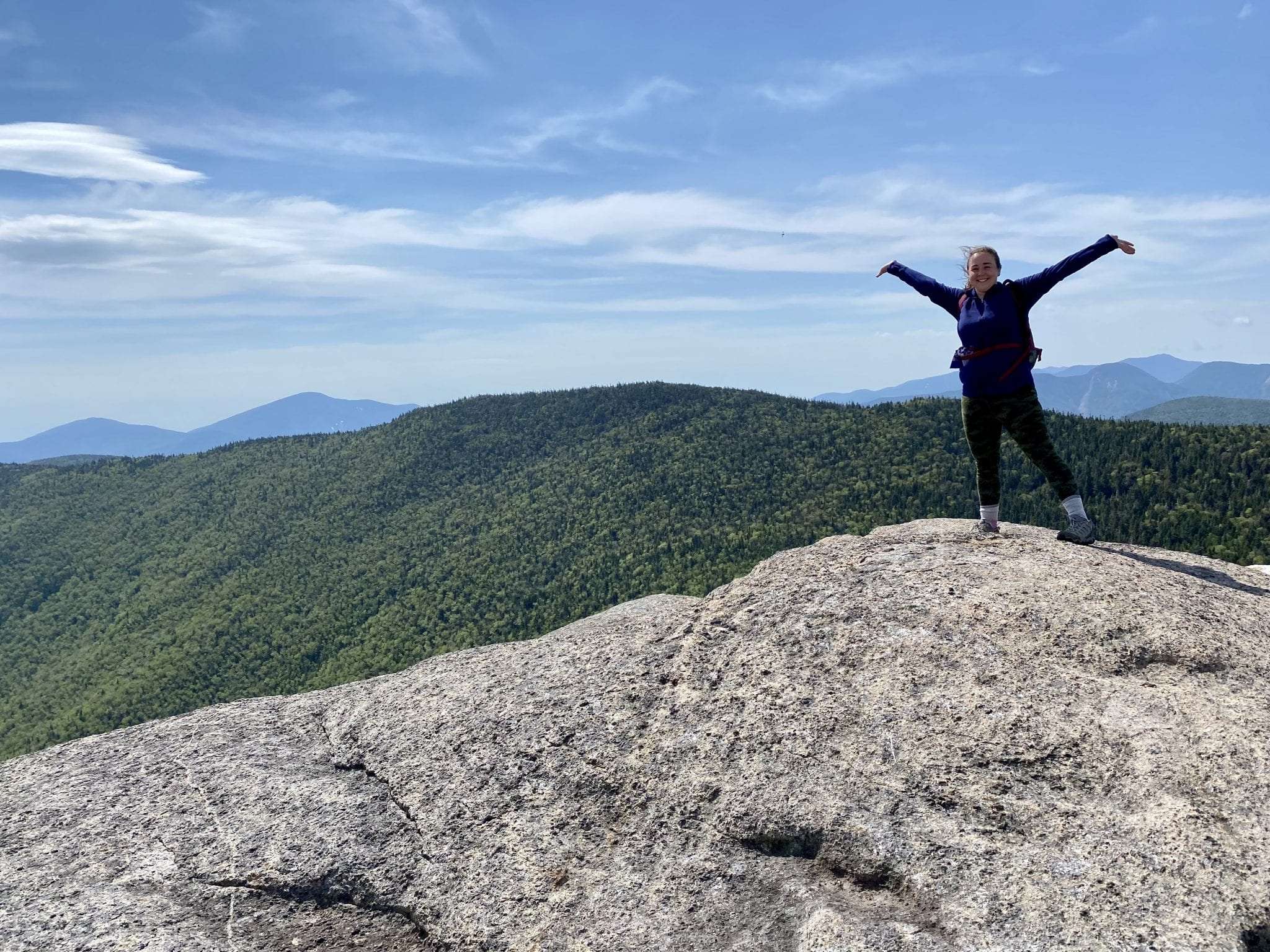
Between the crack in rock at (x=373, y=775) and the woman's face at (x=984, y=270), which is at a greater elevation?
the woman's face at (x=984, y=270)

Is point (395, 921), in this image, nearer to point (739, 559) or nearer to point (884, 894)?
point (884, 894)

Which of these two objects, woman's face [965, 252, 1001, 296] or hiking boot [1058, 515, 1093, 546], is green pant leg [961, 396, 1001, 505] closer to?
hiking boot [1058, 515, 1093, 546]

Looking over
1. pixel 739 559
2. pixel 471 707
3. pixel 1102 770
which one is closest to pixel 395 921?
pixel 471 707

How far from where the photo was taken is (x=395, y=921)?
6.69 m

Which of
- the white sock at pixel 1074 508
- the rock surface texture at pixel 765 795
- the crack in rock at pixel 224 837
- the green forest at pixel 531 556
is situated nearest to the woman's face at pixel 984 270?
the white sock at pixel 1074 508

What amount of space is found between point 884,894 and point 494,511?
194 metres

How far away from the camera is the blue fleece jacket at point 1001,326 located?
9586 millimetres

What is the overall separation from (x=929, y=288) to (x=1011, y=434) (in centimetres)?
227

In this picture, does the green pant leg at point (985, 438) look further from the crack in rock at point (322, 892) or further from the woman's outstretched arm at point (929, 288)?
Result: the crack in rock at point (322, 892)

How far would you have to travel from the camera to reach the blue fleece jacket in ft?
31.4

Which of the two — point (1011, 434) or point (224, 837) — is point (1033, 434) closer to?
point (1011, 434)

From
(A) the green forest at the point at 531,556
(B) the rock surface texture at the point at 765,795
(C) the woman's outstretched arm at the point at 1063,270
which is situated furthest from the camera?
(A) the green forest at the point at 531,556

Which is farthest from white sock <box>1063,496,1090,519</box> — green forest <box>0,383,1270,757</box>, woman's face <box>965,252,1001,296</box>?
green forest <box>0,383,1270,757</box>

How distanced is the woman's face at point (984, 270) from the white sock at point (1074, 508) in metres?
3.01
